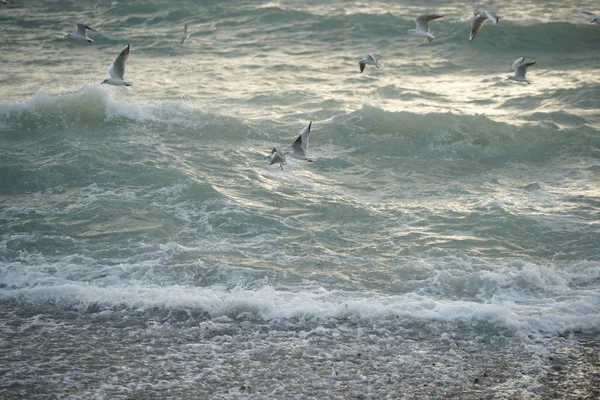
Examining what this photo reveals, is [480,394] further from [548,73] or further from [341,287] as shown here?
[548,73]

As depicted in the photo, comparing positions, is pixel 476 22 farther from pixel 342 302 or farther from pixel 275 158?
pixel 342 302

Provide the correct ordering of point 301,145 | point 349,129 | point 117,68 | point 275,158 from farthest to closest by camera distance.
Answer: point 349,129 < point 117,68 < point 275,158 < point 301,145

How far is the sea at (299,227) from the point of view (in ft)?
19.9

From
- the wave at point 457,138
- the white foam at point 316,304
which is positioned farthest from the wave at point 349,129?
the white foam at point 316,304

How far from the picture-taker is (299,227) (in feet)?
30.4

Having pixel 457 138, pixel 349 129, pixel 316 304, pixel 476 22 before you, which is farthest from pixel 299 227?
pixel 476 22

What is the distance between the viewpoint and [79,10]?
24188 mm

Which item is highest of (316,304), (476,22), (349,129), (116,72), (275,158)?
(476,22)

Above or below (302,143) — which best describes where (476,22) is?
above

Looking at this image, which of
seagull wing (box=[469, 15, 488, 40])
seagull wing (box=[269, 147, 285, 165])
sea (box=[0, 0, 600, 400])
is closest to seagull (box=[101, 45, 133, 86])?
sea (box=[0, 0, 600, 400])

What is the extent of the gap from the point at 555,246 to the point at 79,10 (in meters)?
20.7

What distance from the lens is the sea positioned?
6078mm

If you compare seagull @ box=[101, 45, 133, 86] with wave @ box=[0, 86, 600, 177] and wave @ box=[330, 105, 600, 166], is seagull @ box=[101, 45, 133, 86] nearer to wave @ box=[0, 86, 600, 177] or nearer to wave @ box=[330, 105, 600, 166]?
wave @ box=[0, 86, 600, 177]

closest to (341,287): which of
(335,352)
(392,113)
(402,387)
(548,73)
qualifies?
(335,352)
